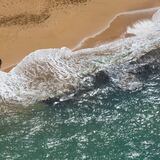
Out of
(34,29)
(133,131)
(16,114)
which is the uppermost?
(34,29)

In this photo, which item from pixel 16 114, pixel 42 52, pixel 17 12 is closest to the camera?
pixel 16 114

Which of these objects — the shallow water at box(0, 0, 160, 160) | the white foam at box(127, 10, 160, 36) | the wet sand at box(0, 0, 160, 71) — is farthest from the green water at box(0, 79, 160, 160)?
the white foam at box(127, 10, 160, 36)

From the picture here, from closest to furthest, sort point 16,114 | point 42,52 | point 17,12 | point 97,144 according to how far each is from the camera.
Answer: point 97,144, point 16,114, point 42,52, point 17,12

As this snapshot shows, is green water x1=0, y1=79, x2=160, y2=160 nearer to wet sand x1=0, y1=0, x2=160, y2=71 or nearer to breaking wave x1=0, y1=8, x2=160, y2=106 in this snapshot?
breaking wave x1=0, y1=8, x2=160, y2=106

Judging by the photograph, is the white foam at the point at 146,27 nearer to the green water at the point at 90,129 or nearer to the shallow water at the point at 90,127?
the shallow water at the point at 90,127

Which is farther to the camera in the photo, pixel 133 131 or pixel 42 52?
pixel 42 52

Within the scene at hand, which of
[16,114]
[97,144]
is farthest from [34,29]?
[97,144]

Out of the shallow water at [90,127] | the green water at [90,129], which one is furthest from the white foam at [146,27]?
the green water at [90,129]

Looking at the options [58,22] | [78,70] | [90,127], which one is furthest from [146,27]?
[90,127]

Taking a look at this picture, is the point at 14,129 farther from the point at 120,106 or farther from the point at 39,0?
the point at 39,0
